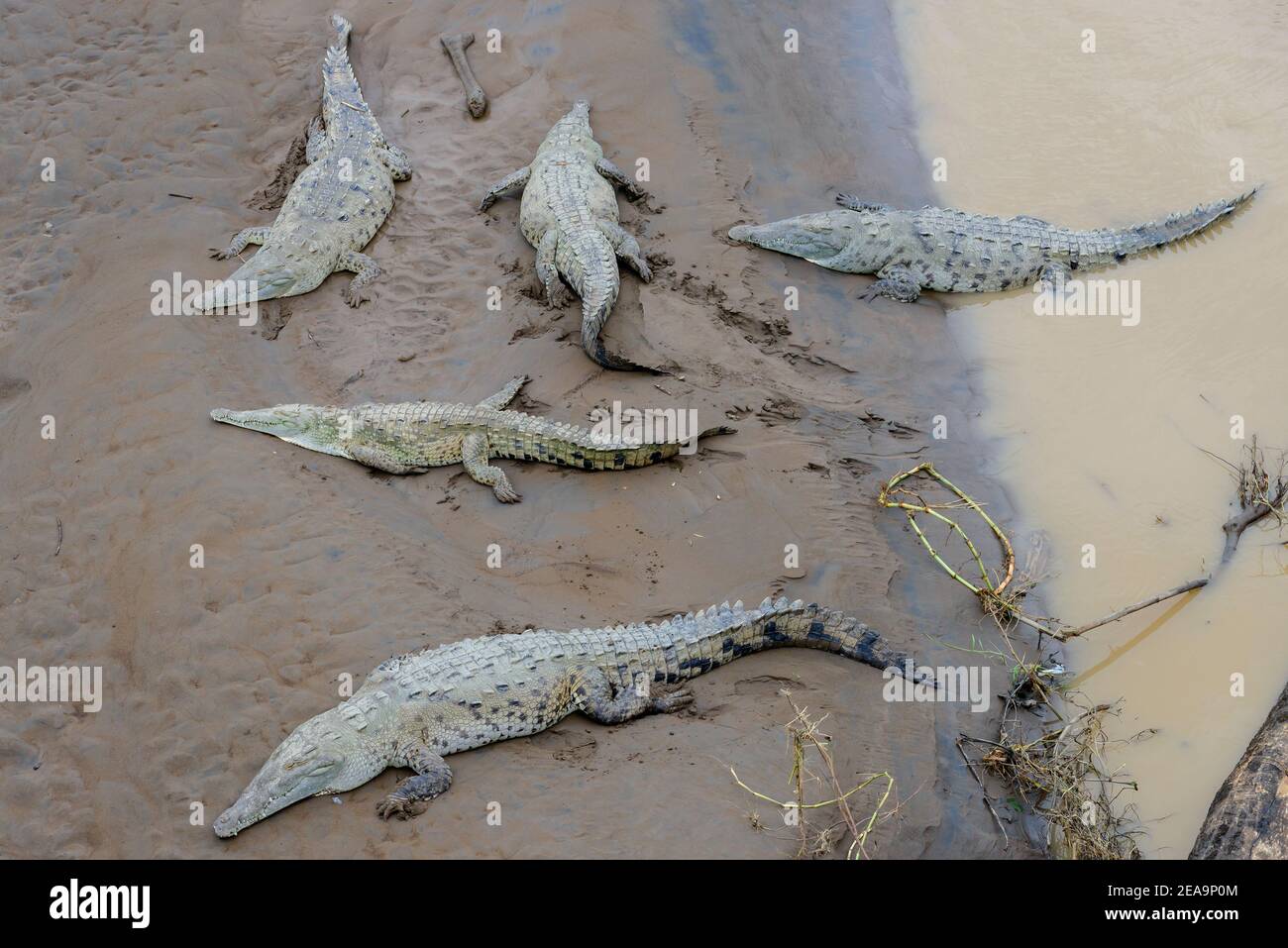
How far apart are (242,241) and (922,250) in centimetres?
593

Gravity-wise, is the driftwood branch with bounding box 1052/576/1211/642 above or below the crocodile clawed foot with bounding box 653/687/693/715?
above

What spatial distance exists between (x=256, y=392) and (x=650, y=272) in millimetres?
3321

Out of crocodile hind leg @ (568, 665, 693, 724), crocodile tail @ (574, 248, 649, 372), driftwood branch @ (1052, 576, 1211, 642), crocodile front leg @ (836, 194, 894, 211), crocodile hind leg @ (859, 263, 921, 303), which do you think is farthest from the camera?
crocodile front leg @ (836, 194, 894, 211)

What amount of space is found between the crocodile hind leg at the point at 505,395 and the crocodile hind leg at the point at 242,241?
9.17ft

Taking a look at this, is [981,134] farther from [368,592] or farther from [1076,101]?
[368,592]

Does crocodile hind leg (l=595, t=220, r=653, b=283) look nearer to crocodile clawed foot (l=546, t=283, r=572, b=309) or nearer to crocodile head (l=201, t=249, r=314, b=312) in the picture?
crocodile clawed foot (l=546, t=283, r=572, b=309)

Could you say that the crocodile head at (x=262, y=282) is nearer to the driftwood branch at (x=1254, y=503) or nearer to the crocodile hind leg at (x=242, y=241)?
the crocodile hind leg at (x=242, y=241)

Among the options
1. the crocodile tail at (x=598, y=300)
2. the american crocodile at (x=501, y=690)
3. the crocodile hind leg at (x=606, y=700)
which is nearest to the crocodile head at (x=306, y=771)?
the american crocodile at (x=501, y=690)

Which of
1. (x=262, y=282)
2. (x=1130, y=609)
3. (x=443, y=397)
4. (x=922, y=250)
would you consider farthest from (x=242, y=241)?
(x=1130, y=609)

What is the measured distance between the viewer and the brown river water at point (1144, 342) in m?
6.96

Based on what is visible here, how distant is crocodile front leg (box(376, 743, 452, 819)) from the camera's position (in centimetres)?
558

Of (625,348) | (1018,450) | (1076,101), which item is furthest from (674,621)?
(1076,101)

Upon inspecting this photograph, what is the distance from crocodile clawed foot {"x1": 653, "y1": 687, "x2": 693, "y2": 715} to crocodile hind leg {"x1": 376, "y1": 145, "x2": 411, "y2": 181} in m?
6.07

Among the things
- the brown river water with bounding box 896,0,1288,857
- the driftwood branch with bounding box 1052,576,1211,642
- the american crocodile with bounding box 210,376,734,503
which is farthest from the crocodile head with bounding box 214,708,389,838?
the brown river water with bounding box 896,0,1288,857
